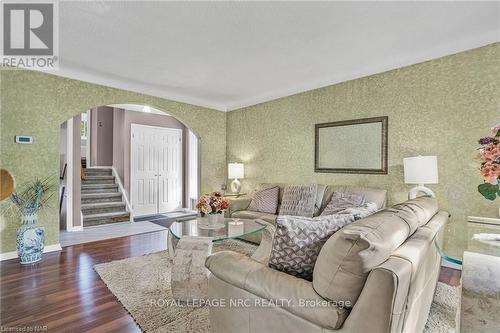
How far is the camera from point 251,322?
1326mm

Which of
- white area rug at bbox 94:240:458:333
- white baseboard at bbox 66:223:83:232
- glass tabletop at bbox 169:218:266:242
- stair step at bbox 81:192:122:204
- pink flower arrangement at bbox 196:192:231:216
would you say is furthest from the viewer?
stair step at bbox 81:192:122:204

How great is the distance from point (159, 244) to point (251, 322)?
9.63ft

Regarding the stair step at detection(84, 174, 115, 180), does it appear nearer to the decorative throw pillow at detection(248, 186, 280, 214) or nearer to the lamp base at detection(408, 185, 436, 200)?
the decorative throw pillow at detection(248, 186, 280, 214)

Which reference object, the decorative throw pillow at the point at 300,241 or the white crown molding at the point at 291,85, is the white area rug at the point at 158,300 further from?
the white crown molding at the point at 291,85

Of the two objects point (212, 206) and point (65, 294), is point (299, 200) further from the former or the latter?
point (65, 294)

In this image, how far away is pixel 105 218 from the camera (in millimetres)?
5223

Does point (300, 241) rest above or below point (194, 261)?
above

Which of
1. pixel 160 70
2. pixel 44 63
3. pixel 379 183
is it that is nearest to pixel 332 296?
pixel 379 183

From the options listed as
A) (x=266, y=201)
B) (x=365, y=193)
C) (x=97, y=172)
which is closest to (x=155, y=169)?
(x=97, y=172)

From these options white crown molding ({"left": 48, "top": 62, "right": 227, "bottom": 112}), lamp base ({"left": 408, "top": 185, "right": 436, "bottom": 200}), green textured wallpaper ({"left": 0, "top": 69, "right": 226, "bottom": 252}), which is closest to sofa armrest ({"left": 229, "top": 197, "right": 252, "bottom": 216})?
white crown molding ({"left": 48, "top": 62, "right": 227, "bottom": 112})

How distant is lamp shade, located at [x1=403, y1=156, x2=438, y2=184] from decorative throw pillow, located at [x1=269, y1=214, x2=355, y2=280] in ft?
6.16

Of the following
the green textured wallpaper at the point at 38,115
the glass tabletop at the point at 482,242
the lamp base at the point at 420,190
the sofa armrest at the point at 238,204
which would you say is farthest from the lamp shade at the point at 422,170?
the green textured wallpaper at the point at 38,115

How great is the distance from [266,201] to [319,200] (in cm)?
87

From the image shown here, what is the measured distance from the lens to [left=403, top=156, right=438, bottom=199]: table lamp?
2.64 meters
